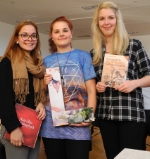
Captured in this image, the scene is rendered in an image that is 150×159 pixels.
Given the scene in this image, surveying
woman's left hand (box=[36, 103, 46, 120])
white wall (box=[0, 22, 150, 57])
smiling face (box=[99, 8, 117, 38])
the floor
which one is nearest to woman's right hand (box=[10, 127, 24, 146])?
woman's left hand (box=[36, 103, 46, 120])

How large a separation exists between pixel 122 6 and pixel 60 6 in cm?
149

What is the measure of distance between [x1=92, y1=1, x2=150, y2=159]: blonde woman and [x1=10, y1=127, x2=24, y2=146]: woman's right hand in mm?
544

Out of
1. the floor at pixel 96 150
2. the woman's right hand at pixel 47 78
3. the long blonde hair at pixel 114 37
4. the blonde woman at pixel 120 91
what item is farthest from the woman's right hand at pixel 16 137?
the floor at pixel 96 150

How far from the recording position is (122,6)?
539cm

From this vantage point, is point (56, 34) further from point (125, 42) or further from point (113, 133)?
point (113, 133)

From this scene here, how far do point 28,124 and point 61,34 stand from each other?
647 millimetres

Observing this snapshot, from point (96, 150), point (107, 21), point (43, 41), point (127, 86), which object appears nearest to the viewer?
point (127, 86)

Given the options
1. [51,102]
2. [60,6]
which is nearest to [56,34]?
[51,102]

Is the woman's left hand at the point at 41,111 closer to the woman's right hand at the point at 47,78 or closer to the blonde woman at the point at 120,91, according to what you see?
the woman's right hand at the point at 47,78

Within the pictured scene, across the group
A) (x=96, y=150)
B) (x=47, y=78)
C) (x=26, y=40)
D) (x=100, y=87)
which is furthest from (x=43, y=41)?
(x=100, y=87)

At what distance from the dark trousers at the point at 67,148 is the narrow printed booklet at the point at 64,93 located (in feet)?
0.44

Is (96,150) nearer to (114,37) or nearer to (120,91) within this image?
(120,91)

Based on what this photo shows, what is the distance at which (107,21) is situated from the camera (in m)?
1.50

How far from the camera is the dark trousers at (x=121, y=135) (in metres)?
1.45
